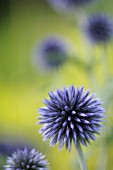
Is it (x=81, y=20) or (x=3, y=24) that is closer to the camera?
(x=81, y=20)

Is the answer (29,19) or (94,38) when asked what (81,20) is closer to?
(94,38)

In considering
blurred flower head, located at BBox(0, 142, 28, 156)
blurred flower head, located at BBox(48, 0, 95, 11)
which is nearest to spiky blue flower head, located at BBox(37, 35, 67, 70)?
blurred flower head, located at BBox(48, 0, 95, 11)

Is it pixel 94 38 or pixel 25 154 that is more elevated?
pixel 94 38

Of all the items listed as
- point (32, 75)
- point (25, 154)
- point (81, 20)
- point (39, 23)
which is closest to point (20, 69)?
point (32, 75)

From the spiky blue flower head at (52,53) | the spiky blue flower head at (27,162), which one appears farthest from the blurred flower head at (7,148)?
the spiky blue flower head at (52,53)

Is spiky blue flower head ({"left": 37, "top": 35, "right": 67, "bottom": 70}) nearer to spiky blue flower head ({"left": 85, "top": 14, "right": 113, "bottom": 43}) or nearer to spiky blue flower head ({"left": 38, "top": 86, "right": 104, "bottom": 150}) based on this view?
spiky blue flower head ({"left": 85, "top": 14, "right": 113, "bottom": 43})
